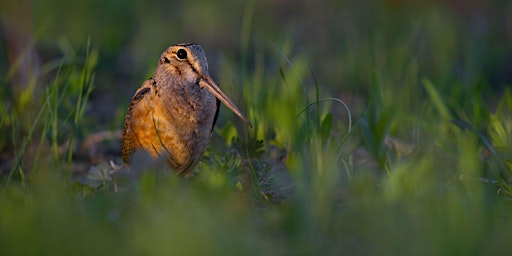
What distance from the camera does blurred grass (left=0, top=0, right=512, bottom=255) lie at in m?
2.61

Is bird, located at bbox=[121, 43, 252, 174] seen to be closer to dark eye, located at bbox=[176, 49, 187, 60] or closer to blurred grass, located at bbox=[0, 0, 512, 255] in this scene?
dark eye, located at bbox=[176, 49, 187, 60]

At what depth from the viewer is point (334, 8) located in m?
8.82

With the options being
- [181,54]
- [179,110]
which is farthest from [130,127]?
[181,54]

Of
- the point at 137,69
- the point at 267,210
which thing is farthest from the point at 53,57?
the point at 267,210

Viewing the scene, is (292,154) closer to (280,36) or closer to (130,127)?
(130,127)

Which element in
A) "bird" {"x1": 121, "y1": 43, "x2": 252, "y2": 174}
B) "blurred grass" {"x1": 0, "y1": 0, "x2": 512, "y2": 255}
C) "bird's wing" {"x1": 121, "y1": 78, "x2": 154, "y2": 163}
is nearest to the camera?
"blurred grass" {"x1": 0, "y1": 0, "x2": 512, "y2": 255}

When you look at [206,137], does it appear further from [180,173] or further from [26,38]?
[26,38]

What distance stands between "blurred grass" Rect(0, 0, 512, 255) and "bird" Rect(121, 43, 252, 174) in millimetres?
138

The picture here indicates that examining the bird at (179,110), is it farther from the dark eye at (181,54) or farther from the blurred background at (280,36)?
the blurred background at (280,36)

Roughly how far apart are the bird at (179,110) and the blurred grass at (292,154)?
138mm

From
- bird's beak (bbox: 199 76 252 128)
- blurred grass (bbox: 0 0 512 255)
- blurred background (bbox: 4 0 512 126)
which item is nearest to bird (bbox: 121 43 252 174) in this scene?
bird's beak (bbox: 199 76 252 128)

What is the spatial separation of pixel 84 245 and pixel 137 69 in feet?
14.9

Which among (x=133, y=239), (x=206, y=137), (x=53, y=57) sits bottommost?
(x=53, y=57)

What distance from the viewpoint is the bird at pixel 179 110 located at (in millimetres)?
3857
